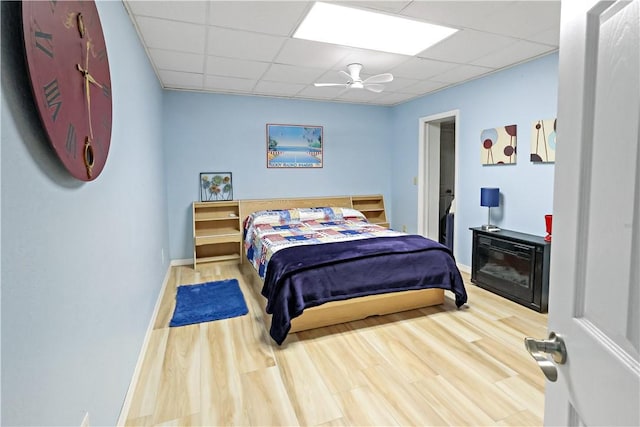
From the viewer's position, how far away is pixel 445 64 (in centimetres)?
341

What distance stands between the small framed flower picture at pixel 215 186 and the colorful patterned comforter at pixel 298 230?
0.53 meters

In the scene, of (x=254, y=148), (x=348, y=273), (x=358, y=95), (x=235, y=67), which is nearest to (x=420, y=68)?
(x=358, y=95)

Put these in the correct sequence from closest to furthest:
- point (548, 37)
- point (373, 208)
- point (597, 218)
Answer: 1. point (597, 218)
2. point (548, 37)
3. point (373, 208)

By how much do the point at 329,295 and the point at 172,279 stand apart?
2.31 m

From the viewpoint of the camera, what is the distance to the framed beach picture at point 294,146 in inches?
193

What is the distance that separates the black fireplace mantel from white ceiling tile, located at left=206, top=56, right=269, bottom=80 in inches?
114

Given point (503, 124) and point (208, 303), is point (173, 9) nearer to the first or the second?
point (208, 303)

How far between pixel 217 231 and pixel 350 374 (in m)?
3.15

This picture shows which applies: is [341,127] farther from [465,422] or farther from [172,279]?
[465,422]

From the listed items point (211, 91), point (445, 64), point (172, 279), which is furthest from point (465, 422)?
point (211, 91)

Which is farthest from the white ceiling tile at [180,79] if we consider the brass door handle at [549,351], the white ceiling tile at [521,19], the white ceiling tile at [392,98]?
the brass door handle at [549,351]

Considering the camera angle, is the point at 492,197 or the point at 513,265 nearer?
the point at 513,265

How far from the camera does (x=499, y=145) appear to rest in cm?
364

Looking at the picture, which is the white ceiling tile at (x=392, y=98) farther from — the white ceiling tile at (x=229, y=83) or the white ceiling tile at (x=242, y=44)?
the white ceiling tile at (x=242, y=44)
